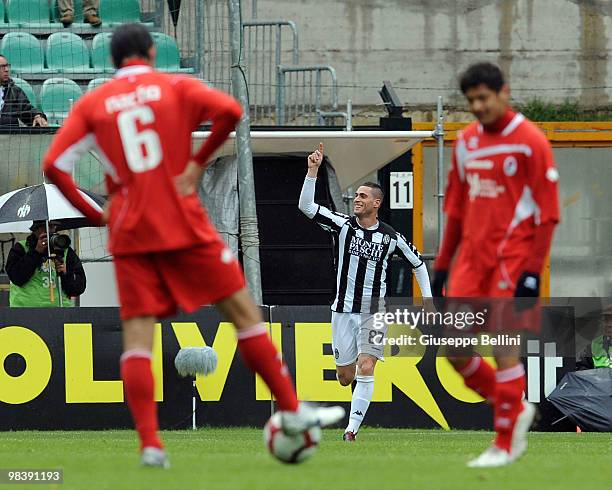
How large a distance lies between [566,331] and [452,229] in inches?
305

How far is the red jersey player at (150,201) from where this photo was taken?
22.9ft

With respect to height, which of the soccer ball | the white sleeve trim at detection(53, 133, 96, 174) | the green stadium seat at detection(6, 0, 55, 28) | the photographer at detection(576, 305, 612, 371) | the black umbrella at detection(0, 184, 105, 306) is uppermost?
the green stadium seat at detection(6, 0, 55, 28)

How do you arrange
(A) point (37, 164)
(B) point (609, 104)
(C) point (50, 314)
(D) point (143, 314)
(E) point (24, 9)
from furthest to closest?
(B) point (609, 104)
(E) point (24, 9)
(A) point (37, 164)
(C) point (50, 314)
(D) point (143, 314)

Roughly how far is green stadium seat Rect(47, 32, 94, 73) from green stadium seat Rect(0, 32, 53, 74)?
0.14m

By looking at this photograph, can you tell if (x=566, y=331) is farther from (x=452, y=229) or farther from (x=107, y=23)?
(x=107, y=23)

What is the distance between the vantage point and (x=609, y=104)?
28953 mm

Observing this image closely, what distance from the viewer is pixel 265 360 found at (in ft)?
23.9

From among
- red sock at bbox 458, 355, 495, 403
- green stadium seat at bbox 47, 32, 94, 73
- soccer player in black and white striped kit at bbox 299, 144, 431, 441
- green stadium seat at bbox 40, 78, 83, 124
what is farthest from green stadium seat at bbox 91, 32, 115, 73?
red sock at bbox 458, 355, 495, 403

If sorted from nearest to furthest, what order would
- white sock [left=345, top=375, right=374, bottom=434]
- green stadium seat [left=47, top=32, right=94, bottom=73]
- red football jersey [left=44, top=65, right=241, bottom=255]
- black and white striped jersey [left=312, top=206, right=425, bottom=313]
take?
1. red football jersey [left=44, top=65, right=241, bottom=255]
2. white sock [left=345, top=375, right=374, bottom=434]
3. black and white striped jersey [left=312, top=206, right=425, bottom=313]
4. green stadium seat [left=47, top=32, right=94, bottom=73]

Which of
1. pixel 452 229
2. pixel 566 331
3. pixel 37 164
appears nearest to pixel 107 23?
pixel 37 164

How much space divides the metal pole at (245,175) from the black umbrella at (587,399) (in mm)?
3463

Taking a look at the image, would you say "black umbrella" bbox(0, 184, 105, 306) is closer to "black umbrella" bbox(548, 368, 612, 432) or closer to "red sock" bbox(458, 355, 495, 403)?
"black umbrella" bbox(548, 368, 612, 432)

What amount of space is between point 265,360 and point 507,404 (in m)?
1.37

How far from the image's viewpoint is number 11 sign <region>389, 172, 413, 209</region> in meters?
18.7
